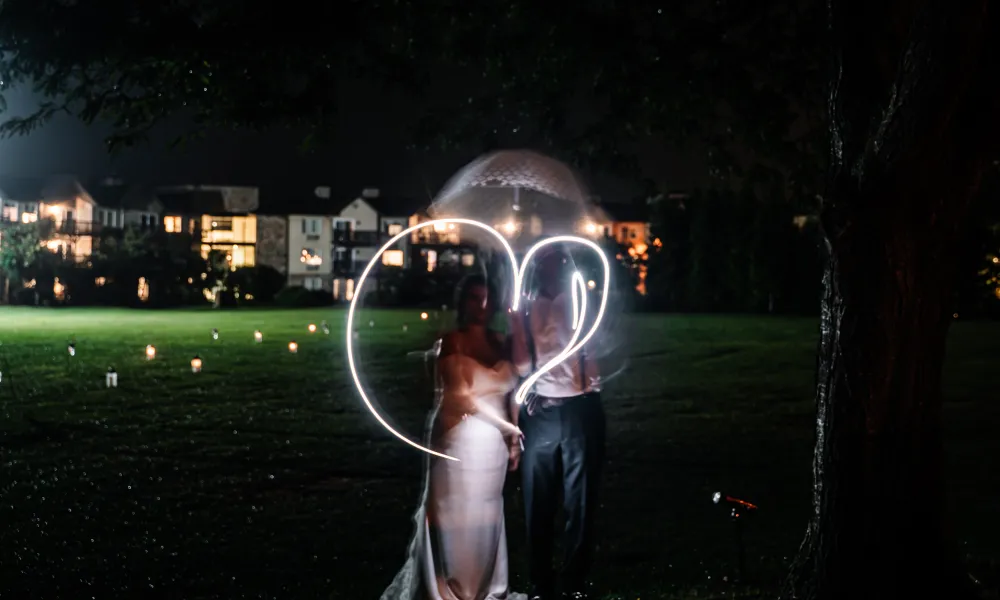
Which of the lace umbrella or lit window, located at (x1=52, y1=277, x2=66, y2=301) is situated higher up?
the lace umbrella

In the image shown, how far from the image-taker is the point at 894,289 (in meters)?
5.86

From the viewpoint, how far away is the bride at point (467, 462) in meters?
6.07

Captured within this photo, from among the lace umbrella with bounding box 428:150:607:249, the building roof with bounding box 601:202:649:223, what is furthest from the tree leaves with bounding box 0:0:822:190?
the building roof with bounding box 601:202:649:223

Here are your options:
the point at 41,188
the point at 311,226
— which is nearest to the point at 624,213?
the point at 311,226

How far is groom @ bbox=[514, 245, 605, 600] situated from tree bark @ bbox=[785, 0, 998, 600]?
4.71 ft

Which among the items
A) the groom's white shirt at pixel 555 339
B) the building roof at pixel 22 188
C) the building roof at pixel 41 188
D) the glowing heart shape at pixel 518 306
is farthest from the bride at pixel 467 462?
the building roof at pixel 41 188

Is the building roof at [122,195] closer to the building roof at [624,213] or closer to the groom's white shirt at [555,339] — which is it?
the building roof at [624,213]

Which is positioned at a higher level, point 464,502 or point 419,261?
point 419,261

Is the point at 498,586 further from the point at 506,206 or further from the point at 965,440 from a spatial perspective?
the point at 965,440

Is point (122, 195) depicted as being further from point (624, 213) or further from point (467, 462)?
point (467, 462)

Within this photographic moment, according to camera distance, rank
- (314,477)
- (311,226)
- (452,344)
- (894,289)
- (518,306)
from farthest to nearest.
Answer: (311,226), (314,477), (518,306), (452,344), (894,289)

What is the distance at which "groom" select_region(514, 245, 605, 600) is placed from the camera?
6.71m

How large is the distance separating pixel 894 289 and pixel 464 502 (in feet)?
9.00

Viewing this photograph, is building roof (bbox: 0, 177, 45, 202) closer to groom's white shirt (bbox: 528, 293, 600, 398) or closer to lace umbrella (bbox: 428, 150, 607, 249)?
lace umbrella (bbox: 428, 150, 607, 249)
